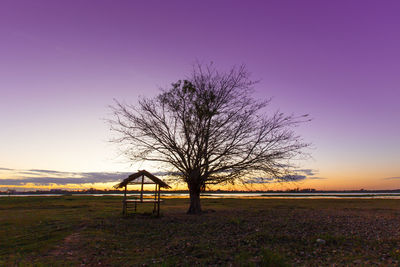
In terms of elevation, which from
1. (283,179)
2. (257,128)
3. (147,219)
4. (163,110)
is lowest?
(147,219)

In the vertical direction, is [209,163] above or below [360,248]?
above

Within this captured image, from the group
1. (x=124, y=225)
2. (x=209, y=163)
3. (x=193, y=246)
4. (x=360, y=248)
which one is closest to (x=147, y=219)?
(x=124, y=225)

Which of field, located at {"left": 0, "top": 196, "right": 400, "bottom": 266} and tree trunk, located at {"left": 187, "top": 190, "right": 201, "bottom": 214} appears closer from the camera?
field, located at {"left": 0, "top": 196, "right": 400, "bottom": 266}

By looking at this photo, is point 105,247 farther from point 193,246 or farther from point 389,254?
point 389,254

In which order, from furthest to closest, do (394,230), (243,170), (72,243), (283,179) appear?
1. (243,170)
2. (283,179)
3. (394,230)
4. (72,243)

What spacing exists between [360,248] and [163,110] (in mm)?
19372

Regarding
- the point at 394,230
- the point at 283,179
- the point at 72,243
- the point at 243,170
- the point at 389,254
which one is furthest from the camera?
the point at 243,170

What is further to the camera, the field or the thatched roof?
the thatched roof

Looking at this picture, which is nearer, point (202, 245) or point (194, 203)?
point (202, 245)

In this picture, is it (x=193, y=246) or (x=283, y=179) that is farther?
(x=283, y=179)

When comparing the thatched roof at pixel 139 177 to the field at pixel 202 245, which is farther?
the thatched roof at pixel 139 177

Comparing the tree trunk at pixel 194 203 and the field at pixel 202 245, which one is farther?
the tree trunk at pixel 194 203

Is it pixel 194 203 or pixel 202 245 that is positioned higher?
pixel 194 203

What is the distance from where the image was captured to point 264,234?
48.1ft
